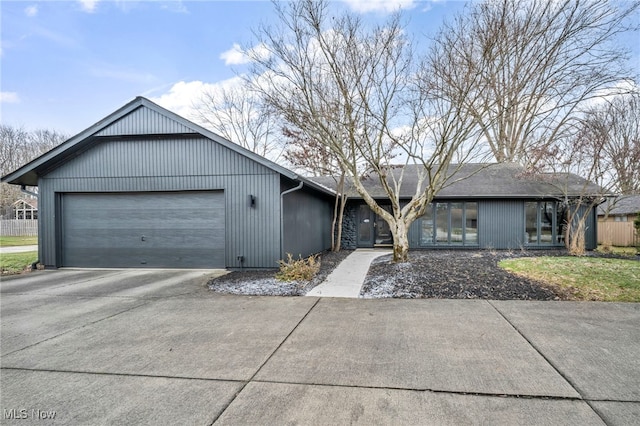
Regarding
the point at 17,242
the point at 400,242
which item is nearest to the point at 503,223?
the point at 400,242

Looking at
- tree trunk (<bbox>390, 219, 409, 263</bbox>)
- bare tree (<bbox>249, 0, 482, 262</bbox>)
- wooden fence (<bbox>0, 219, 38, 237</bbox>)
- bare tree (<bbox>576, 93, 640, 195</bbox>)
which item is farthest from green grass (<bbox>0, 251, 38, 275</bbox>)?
bare tree (<bbox>576, 93, 640, 195</bbox>)

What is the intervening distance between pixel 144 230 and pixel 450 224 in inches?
422

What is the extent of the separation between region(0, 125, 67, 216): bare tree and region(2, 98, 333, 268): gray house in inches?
1074

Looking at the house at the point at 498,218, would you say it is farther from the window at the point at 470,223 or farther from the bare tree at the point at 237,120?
the bare tree at the point at 237,120

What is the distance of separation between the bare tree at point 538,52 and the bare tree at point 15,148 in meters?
36.5

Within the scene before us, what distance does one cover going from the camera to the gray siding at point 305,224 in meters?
8.46

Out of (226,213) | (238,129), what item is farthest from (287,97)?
(238,129)

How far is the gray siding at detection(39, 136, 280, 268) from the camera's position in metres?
8.05

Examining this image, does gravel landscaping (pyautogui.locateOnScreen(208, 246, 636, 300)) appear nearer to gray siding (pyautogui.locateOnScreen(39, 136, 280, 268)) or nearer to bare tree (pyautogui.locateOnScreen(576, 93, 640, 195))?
gray siding (pyautogui.locateOnScreen(39, 136, 280, 268))

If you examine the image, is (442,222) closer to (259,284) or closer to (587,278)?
(587,278)

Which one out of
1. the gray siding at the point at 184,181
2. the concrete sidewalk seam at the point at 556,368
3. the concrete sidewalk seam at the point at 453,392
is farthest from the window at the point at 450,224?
the concrete sidewalk seam at the point at 453,392

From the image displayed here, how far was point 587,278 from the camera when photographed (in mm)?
6266

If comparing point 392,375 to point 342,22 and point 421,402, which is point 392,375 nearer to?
point 421,402

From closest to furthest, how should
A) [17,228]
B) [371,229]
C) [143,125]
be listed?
[143,125] → [371,229] → [17,228]
